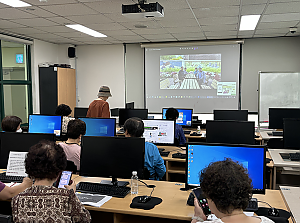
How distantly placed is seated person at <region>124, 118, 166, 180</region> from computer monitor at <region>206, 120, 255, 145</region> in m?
0.95

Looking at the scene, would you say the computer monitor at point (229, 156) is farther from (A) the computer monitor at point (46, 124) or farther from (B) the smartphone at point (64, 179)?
(A) the computer monitor at point (46, 124)

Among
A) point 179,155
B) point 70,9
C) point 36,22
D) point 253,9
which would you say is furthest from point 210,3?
point 36,22

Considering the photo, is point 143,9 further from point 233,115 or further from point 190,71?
point 190,71

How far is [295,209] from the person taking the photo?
6.37 ft

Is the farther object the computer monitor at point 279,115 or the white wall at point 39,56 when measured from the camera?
Result: the white wall at point 39,56

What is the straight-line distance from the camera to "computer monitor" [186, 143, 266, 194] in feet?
6.68

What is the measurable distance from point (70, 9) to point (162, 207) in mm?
3555

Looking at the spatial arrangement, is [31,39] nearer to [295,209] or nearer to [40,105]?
[40,105]

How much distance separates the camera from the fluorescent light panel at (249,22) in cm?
499

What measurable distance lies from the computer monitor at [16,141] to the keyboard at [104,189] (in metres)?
0.63

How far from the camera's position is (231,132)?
351 centimetres

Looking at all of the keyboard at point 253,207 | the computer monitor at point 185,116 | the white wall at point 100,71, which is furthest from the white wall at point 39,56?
the keyboard at point 253,207

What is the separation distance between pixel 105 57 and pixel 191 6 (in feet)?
14.7

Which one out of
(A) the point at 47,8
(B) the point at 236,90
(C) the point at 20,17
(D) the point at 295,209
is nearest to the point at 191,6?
(A) the point at 47,8
